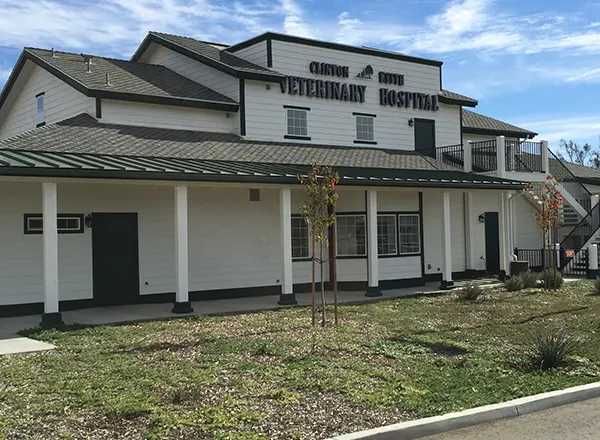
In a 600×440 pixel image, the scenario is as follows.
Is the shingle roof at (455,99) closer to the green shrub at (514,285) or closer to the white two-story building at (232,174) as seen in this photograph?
the white two-story building at (232,174)

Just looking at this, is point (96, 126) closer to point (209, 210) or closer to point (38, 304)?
point (209, 210)

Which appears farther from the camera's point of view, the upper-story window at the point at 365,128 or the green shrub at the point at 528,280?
the upper-story window at the point at 365,128

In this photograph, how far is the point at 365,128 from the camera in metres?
23.0

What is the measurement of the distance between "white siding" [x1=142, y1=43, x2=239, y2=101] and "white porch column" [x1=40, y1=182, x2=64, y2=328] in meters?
8.82

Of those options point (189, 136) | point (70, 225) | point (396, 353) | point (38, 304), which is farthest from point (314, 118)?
point (396, 353)

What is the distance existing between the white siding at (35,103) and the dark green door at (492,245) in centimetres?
1396

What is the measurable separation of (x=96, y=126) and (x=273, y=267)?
6161 mm

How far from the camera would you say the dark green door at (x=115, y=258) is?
1600cm

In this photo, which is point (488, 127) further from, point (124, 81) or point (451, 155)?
point (124, 81)

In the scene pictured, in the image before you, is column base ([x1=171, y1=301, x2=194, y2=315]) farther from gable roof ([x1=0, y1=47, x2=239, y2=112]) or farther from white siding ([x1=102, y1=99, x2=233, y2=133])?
gable roof ([x1=0, y1=47, x2=239, y2=112])

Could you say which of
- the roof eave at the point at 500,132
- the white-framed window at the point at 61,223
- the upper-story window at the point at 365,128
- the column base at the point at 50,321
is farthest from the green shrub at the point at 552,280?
the column base at the point at 50,321

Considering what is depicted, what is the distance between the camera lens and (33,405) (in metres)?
6.96

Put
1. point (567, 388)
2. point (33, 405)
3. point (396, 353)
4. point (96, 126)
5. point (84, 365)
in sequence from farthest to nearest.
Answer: point (96, 126) → point (396, 353) → point (84, 365) → point (567, 388) → point (33, 405)

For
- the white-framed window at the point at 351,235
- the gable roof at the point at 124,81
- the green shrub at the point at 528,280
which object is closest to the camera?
the gable roof at the point at 124,81
